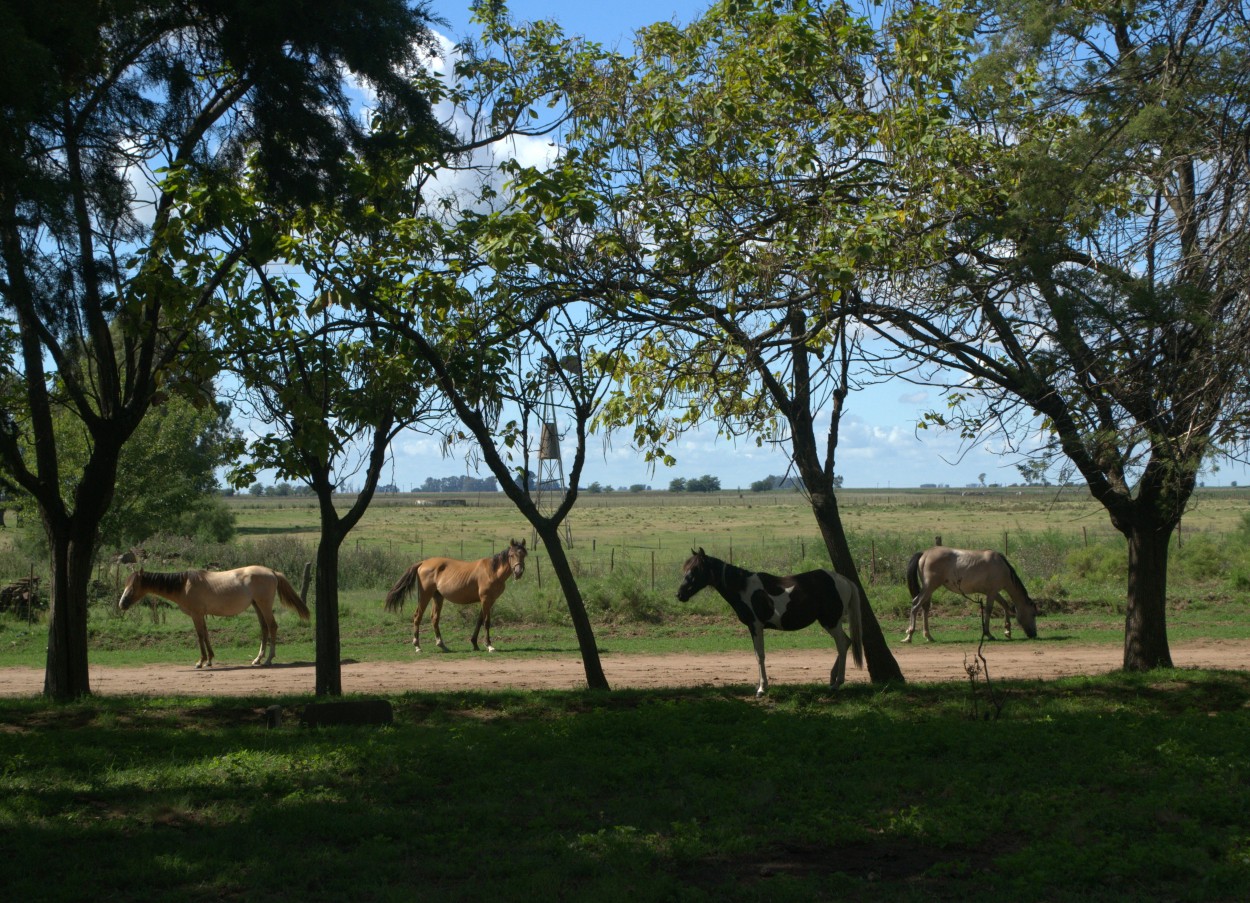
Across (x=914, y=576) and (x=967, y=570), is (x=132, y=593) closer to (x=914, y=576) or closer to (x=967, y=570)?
(x=914, y=576)

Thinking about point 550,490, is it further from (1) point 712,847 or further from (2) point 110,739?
(1) point 712,847

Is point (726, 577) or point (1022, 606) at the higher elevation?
point (726, 577)

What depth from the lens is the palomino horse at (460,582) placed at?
20.4m

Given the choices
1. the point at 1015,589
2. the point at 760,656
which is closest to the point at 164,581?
the point at 760,656

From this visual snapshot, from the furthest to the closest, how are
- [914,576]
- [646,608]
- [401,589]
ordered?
[646,608], [914,576], [401,589]

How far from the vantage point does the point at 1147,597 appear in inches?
501

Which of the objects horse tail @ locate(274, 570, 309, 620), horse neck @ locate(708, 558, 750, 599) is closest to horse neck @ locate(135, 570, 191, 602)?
horse tail @ locate(274, 570, 309, 620)

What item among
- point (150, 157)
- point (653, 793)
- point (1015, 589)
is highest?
point (150, 157)

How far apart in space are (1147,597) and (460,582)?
12.2 meters

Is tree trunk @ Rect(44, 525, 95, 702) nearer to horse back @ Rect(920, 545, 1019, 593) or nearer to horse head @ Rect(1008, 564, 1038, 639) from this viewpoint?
horse back @ Rect(920, 545, 1019, 593)

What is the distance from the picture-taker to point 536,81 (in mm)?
13000

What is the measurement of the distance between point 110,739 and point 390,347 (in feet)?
14.3

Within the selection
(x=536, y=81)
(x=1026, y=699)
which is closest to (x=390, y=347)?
(x=536, y=81)

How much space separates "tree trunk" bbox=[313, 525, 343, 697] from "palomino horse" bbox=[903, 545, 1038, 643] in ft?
36.6
